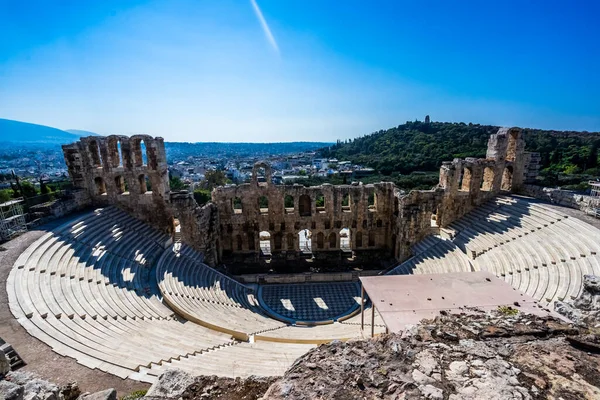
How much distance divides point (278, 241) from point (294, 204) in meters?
3.62

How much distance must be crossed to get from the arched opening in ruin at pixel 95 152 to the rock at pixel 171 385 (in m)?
22.0

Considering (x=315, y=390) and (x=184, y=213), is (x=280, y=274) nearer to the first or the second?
(x=184, y=213)

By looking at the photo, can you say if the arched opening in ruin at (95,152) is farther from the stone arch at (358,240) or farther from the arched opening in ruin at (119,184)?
the stone arch at (358,240)

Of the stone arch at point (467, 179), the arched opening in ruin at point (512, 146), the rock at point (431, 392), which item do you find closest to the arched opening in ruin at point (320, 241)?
the stone arch at point (467, 179)

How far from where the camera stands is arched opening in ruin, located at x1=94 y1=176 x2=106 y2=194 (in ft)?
75.9

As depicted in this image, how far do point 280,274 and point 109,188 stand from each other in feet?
49.0

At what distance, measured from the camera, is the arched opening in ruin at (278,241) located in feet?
83.5

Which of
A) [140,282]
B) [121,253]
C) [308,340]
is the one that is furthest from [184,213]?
[308,340]

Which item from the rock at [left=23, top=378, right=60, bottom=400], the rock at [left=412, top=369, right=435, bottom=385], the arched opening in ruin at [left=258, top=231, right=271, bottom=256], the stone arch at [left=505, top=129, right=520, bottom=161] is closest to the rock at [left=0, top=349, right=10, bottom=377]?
the rock at [left=23, top=378, right=60, bottom=400]

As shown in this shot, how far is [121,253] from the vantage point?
18.2 m

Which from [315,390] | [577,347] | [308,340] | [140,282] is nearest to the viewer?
[315,390]

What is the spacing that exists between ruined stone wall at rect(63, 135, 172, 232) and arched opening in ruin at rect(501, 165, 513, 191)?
93.1 feet

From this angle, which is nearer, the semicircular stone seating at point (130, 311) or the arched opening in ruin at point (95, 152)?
the semicircular stone seating at point (130, 311)

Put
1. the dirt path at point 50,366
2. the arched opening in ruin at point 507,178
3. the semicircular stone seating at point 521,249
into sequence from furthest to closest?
1. the arched opening in ruin at point 507,178
2. the semicircular stone seating at point 521,249
3. the dirt path at point 50,366
